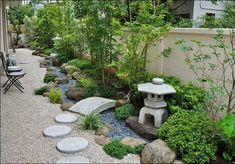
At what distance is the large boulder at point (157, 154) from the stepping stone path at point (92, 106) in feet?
5.65

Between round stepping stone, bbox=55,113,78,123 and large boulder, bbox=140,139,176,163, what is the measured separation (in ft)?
5.56

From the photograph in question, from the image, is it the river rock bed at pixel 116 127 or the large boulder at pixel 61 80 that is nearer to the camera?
the river rock bed at pixel 116 127

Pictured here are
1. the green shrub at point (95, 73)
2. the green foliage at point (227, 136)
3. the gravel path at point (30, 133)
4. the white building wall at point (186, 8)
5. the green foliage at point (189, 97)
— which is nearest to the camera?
the green foliage at point (227, 136)

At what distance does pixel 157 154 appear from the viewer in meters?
3.48

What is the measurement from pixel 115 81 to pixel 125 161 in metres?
3.24

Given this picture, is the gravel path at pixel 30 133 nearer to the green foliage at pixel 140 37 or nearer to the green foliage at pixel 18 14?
the green foliage at pixel 140 37

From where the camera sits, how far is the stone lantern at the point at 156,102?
447 cm

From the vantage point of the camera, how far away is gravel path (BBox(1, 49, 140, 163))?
3.61 metres

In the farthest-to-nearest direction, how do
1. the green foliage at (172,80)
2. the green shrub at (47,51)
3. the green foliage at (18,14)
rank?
the green foliage at (18,14), the green shrub at (47,51), the green foliage at (172,80)

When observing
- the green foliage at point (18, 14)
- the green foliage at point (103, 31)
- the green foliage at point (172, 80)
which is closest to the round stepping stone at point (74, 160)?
the green foliage at point (172, 80)

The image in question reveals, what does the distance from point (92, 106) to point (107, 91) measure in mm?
1024

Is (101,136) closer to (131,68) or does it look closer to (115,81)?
(131,68)

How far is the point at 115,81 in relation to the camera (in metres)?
6.66

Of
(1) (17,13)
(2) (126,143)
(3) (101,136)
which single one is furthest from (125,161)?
(1) (17,13)
